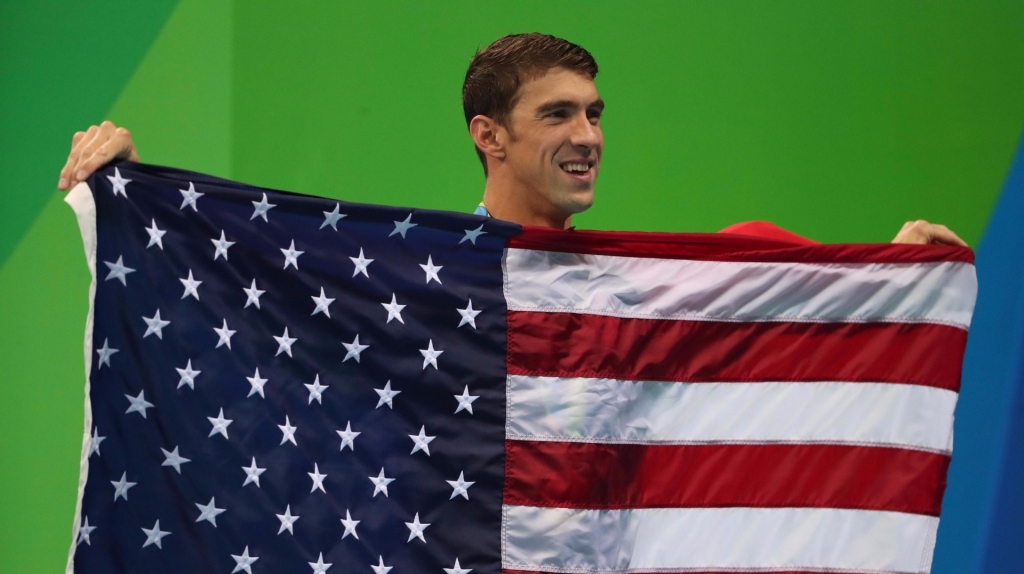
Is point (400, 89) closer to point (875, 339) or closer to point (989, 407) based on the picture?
point (875, 339)

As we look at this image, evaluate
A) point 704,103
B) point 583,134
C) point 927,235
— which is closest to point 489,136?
point 583,134

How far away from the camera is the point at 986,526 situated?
3100mm

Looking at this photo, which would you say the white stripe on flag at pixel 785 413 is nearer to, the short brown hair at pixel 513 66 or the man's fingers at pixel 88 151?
the short brown hair at pixel 513 66

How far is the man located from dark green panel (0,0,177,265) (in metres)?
1.58

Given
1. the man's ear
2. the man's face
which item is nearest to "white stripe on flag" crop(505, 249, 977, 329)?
the man's face

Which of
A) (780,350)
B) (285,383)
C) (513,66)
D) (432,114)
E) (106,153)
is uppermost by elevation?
(432,114)

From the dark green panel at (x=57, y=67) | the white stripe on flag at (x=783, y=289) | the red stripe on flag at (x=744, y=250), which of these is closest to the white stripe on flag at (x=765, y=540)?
the white stripe on flag at (x=783, y=289)

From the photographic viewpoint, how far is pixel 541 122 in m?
2.44

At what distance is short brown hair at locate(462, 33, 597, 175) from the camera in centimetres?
246

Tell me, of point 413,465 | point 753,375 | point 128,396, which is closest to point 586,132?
point 753,375

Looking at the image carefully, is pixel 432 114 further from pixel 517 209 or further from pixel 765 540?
pixel 765 540

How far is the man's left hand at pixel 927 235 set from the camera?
7.66 feet

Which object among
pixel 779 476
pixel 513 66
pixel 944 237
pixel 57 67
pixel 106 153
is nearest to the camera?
pixel 106 153

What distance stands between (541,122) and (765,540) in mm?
1058
